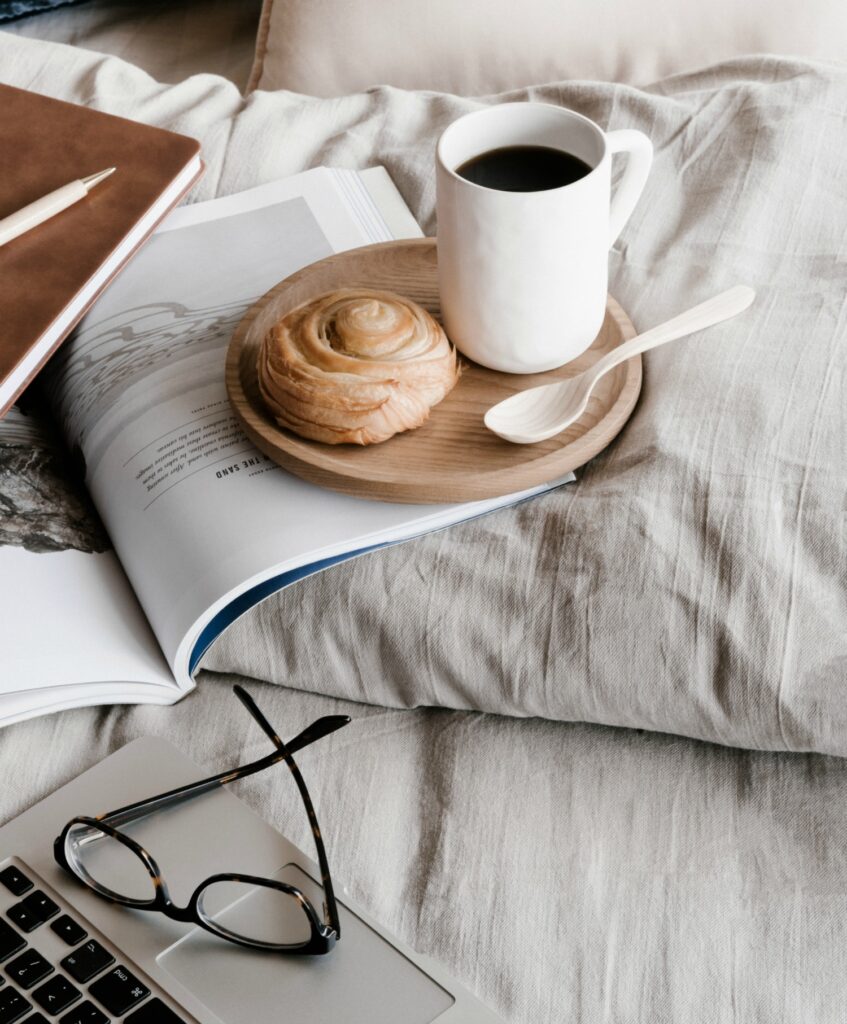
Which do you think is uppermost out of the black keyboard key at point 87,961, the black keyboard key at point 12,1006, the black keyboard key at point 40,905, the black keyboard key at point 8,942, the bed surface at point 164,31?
the bed surface at point 164,31

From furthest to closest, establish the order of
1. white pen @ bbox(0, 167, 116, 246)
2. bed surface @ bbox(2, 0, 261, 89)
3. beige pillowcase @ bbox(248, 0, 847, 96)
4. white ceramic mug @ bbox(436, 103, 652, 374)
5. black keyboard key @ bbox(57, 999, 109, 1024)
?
bed surface @ bbox(2, 0, 261, 89) < beige pillowcase @ bbox(248, 0, 847, 96) < white pen @ bbox(0, 167, 116, 246) < white ceramic mug @ bbox(436, 103, 652, 374) < black keyboard key @ bbox(57, 999, 109, 1024)

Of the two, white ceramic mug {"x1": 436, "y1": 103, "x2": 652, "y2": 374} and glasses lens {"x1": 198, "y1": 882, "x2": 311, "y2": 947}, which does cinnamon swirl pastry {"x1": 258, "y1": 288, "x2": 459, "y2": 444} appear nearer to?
white ceramic mug {"x1": 436, "y1": 103, "x2": 652, "y2": 374}

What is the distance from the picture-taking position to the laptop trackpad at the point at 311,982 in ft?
1.23

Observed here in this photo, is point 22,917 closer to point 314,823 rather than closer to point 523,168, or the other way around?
point 314,823

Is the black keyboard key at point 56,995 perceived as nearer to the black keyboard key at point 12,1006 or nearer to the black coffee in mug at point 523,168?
the black keyboard key at point 12,1006

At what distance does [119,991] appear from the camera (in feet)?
1.24

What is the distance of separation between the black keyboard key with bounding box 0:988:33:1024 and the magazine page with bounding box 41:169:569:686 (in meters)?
0.15

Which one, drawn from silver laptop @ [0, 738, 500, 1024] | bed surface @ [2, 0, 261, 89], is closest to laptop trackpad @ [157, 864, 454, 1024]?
silver laptop @ [0, 738, 500, 1024]

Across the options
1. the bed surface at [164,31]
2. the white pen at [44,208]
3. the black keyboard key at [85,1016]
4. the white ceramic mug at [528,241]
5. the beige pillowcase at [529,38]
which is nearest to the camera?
the black keyboard key at [85,1016]

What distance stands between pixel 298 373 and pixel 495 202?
117 mm

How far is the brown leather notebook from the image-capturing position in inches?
21.9

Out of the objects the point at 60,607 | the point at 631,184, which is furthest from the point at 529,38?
the point at 60,607

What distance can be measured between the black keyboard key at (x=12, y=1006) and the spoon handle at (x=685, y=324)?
13.9 inches

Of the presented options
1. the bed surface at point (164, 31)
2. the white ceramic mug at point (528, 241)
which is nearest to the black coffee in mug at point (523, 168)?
the white ceramic mug at point (528, 241)
